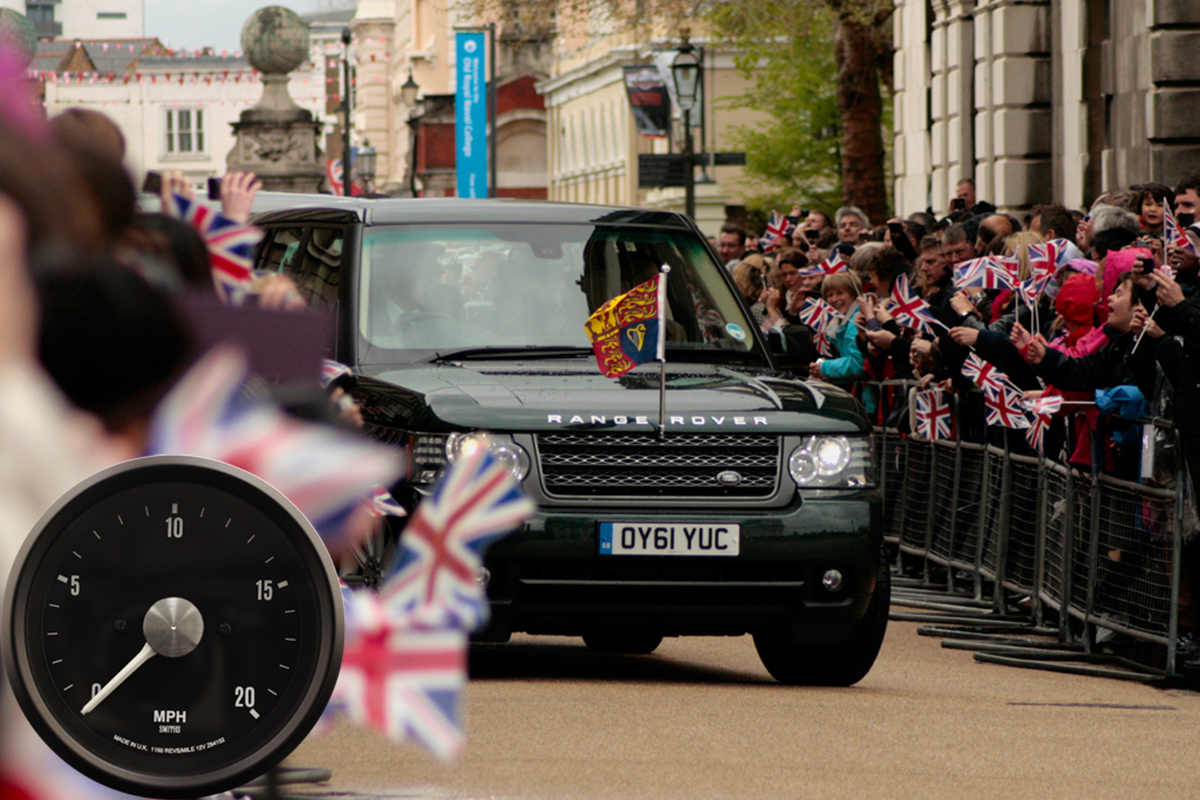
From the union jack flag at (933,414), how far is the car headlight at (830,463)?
5.57 metres

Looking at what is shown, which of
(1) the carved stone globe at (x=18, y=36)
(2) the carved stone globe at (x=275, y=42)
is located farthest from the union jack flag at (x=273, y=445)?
(2) the carved stone globe at (x=275, y=42)

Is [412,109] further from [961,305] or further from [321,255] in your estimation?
[321,255]

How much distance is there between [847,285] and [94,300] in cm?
1161

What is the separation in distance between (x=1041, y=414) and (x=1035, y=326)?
494 millimetres

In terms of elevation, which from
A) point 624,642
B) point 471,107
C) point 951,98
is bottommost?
point 624,642

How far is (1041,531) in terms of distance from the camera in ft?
35.4

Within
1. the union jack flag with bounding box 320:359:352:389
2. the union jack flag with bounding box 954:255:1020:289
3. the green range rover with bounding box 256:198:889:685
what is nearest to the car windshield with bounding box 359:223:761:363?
the green range rover with bounding box 256:198:889:685

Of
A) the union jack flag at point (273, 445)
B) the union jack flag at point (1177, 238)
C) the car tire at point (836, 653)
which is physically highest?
the union jack flag at point (1177, 238)

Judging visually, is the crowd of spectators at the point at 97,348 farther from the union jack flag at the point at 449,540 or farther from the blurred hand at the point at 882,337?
the blurred hand at the point at 882,337

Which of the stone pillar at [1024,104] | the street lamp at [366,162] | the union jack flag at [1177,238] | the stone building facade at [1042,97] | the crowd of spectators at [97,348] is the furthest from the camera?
the street lamp at [366,162]

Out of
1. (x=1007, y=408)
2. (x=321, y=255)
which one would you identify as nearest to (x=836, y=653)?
(x=321, y=255)

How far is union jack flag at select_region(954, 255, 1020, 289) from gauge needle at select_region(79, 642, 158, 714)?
30.9 ft

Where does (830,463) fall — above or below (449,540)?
below

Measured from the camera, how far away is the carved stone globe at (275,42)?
172 feet
